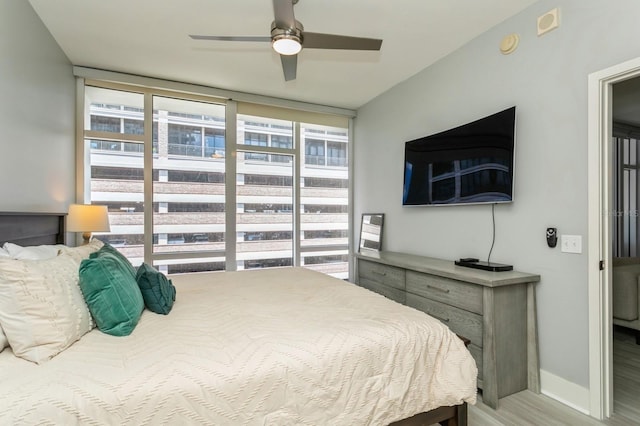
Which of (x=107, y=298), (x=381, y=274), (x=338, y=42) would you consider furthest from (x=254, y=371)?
(x=381, y=274)

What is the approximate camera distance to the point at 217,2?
88.7 inches

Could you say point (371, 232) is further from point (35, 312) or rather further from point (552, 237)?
point (35, 312)

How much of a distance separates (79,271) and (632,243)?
16.8ft

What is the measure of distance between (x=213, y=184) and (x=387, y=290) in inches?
94.0

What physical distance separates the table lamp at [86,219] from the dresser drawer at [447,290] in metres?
2.81

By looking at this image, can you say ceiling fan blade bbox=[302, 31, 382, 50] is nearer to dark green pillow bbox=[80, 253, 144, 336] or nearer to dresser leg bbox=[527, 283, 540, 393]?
dark green pillow bbox=[80, 253, 144, 336]

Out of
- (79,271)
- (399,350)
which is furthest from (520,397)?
(79,271)

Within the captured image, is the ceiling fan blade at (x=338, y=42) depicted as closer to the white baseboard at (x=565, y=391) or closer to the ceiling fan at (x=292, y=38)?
the ceiling fan at (x=292, y=38)

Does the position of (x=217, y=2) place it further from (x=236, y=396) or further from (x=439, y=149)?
(x=236, y=396)

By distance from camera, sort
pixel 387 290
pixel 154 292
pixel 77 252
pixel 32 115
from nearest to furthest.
→ pixel 154 292 < pixel 77 252 < pixel 32 115 < pixel 387 290

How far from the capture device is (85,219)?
274 cm

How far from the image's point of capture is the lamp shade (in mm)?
2707

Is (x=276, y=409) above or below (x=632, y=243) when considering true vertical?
below

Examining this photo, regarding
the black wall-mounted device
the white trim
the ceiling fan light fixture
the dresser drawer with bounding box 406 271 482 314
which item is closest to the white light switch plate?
the black wall-mounted device
